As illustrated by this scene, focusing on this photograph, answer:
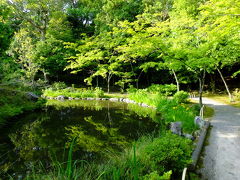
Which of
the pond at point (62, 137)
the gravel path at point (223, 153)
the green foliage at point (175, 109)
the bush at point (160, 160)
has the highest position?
the green foliage at point (175, 109)

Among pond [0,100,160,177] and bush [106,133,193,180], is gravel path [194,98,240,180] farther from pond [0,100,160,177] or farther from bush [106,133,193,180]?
pond [0,100,160,177]

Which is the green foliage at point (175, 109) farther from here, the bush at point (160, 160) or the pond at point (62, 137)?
the bush at point (160, 160)

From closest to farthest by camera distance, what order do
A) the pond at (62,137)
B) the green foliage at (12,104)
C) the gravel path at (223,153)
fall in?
the gravel path at (223,153), the pond at (62,137), the green foliage at (12,104)

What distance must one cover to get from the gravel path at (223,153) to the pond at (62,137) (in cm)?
185

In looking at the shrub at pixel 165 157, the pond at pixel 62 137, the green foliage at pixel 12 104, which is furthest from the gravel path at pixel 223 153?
the green foliage at pixel 12 104

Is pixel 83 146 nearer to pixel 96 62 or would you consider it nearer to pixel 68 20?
pixel 96 62

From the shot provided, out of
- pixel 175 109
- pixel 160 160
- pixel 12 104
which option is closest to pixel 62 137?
pixel 12 104

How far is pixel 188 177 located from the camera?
106 inches

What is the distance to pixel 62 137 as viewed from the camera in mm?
5129

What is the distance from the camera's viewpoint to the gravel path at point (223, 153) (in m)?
2.81

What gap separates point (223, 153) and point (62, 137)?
13.9 feet

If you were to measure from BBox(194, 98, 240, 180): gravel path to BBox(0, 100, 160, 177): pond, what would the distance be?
6.06 ft

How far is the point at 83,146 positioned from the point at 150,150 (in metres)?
2.27

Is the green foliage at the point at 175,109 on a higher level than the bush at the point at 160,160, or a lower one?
higher
